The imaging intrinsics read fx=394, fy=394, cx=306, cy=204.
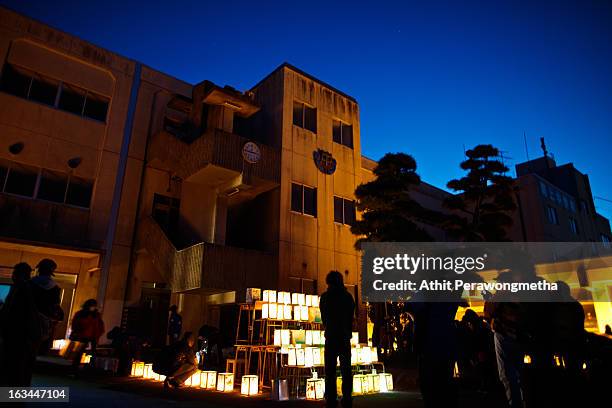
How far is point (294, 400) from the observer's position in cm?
681

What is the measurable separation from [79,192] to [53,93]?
354cm

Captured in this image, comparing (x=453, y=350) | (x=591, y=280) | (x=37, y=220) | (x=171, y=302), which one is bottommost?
(x=453, y=350)

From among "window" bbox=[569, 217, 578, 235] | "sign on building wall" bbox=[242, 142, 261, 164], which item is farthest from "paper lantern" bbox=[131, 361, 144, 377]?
"window" bbox=[569, 217, 578, 235]

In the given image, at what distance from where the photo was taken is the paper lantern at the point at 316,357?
7.85 metres

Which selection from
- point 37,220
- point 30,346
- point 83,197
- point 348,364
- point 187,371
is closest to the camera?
point 30,346

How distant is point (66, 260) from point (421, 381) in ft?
44.2

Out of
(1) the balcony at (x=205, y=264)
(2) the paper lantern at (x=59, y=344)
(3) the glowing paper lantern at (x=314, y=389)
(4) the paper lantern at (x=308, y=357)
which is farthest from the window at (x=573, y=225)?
(2) the paper lantern at (x=59, y=344)

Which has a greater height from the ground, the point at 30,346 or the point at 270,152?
the point at 270,152

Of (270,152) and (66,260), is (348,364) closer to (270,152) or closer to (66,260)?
(270,152)

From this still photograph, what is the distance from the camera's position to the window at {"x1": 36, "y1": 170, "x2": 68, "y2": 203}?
1269cm

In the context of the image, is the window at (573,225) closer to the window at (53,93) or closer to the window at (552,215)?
the window at (552,215)

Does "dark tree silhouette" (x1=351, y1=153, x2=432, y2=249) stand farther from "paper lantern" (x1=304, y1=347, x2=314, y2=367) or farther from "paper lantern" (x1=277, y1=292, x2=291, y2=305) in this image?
"paper lantern" (x1=304, y1=347, x2=314, y2=367)

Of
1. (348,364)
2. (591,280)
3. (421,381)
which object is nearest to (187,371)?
(348,364)

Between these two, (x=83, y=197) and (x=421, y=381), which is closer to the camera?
(x=421, y=381)
